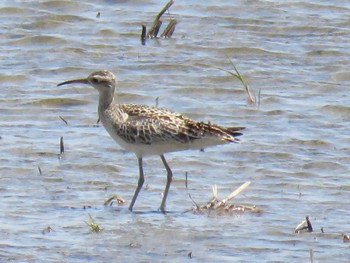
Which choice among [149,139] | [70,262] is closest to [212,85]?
[149,139]

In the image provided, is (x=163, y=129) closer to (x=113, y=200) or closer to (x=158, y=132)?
(x=158, y=132)

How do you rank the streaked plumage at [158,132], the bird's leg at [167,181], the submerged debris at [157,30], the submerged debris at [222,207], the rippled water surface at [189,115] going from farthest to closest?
the submerged debris at [157,30]
the streaked plumage at [158,132]
the bird's leg at [167,181]
the submerged debris at [222,207]
the rippled water surface at [189,115]

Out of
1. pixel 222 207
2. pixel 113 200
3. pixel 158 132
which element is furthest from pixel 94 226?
pixel 158 132

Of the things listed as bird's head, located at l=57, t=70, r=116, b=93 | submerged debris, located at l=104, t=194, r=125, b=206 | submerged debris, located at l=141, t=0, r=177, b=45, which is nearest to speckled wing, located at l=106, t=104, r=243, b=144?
bird's head, located at l=57, t=70, r=116, b=93

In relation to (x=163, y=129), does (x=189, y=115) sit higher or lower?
lower

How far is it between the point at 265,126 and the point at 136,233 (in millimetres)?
3297

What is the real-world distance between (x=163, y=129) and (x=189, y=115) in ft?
7.82

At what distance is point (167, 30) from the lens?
48.4 ft

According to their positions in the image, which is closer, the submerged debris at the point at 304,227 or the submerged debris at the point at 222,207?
the submerged debris at the point at 304,227

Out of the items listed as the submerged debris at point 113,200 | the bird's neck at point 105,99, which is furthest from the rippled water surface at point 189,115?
the bird's neck at point 105,99

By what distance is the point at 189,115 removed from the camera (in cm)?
1240

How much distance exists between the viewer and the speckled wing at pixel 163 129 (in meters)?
9.97

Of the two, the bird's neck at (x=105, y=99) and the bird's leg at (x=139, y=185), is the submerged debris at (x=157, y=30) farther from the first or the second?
the bird's leg at (x=139, y=185)

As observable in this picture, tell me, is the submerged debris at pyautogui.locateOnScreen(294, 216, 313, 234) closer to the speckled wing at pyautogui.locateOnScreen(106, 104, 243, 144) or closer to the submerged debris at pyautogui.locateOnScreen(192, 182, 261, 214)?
the submerged debris at pyautogui.locateOnScreen(192, 182, 261, 214)
